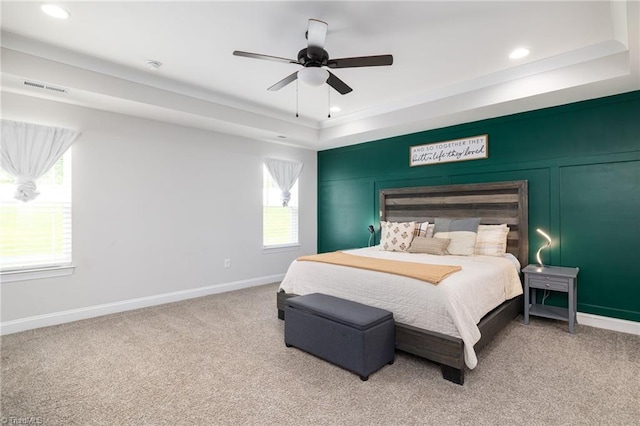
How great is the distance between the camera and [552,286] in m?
3.37

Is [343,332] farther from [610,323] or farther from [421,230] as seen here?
[610,323]

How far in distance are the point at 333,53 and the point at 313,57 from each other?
67 centimetres

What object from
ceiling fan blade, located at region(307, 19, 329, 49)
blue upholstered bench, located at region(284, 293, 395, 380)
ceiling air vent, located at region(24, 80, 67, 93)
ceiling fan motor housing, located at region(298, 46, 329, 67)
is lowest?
blue upholstered bench, located at region(284, 293, 395, 380)

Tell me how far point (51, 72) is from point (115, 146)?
1033mm

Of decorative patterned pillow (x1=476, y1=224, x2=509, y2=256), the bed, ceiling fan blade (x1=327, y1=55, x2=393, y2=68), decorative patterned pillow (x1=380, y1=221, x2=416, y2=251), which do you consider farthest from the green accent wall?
ceiling fan blade (x1=327, y1=55, x2=393, y2=68)

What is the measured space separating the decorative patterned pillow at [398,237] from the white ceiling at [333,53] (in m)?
1.48

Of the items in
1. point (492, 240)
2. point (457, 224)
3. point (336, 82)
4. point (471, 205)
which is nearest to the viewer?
point (336, 82)

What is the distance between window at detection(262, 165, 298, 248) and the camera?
5.70m

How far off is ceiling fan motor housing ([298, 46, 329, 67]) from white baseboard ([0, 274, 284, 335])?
357 centimetres

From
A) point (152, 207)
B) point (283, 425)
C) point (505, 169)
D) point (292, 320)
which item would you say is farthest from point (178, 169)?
point (505, 169)

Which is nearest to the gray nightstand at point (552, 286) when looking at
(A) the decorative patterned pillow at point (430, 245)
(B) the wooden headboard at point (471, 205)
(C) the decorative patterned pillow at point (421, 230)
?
(B) the wooden headboard at point (471, 205)

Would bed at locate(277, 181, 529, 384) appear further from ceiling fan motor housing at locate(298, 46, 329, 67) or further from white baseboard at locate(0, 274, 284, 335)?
ceiling fan motor housing at locate(298, 46, 329, 67)

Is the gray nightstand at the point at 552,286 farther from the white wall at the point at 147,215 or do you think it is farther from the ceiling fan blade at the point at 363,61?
the white wall at the point at 147,215

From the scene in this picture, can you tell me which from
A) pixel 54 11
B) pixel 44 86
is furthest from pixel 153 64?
pixel 44 86
